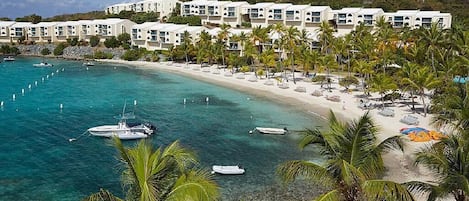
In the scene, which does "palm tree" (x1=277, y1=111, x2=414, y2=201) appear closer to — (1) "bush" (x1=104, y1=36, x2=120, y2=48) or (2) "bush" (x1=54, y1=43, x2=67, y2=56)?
(1) "bush" (x1=104, y1=36, x2=120, y2=48)

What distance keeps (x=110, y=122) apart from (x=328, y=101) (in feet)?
88.1

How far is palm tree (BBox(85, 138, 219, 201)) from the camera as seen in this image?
12062 mm

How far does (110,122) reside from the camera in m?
51.0

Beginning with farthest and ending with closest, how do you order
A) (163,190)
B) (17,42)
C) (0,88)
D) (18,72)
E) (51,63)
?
(17,42) < (51,63) < (18,72) < (0,88) < (163,190)

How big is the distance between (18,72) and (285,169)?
91.1 meters

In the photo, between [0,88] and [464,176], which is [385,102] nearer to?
[464,176]

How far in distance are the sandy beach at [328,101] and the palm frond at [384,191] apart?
1600 cm

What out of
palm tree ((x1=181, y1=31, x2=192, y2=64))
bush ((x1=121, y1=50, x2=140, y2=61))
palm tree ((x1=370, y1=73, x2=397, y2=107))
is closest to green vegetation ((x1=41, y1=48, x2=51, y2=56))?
bush ((x1=121, y1=50, x2=140, y2=61))

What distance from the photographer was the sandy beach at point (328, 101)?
1369 inches

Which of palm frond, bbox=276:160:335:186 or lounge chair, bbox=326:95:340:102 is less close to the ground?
palm frond, bbox=276:160:335:186

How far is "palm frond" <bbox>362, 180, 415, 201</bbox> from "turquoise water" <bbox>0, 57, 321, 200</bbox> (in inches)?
388

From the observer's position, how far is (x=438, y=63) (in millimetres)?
57344

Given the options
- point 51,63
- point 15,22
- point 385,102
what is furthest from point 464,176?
point 15,22

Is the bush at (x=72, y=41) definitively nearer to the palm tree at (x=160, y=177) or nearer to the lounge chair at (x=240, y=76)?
the lounge chair at (x=240, y=76)
